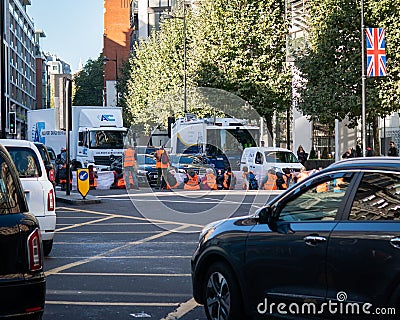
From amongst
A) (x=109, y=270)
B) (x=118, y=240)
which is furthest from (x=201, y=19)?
(x=109, y=270)

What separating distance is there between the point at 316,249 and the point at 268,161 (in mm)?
26240

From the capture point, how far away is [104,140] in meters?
41.9

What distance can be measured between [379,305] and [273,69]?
39.9 m

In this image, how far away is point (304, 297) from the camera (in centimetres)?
632

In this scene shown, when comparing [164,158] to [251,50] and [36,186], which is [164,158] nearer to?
[251,50]

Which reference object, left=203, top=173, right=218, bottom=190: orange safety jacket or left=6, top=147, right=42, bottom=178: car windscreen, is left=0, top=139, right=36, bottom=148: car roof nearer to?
left=6, top=147, right=42, bottom=178: car windscreen

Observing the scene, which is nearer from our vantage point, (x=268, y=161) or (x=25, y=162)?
(x=25, y=162)

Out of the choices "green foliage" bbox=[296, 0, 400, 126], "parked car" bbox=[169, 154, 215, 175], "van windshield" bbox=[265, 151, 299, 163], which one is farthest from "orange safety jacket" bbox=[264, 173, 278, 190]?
"green foliage" bbox=[296, 0, 400, 126]

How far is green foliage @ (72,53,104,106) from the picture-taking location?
123000mm

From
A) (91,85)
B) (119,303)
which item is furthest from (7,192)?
(91,85)

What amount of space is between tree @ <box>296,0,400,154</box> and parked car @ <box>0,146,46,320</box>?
2872cm

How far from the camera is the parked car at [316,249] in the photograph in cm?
582

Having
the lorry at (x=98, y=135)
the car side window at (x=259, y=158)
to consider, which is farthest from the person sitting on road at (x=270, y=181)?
the lorry at (x=98, y=135)

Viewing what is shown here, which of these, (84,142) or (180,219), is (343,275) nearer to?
(180,219)
